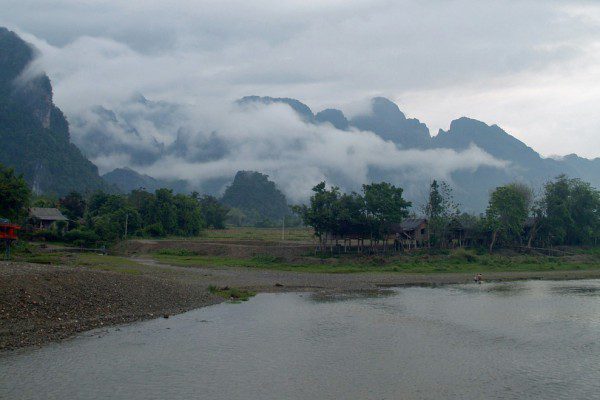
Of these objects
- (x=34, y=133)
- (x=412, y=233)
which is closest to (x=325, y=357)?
(x=412, y=233)

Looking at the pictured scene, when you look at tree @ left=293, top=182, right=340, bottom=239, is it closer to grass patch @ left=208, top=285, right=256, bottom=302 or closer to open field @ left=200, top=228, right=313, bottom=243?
open field @ left=200, top=228, right=313, bottom=243

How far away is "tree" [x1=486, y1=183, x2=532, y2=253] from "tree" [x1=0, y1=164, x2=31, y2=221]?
4873 cm

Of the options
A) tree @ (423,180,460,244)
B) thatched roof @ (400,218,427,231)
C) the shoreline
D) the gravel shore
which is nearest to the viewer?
the gravel shore

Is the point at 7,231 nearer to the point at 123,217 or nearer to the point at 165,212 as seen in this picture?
the point at 123,217

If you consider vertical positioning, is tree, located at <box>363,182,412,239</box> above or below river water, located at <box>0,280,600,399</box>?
above

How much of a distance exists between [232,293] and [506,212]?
4080 cm

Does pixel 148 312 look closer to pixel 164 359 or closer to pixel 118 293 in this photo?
pixel 118 293

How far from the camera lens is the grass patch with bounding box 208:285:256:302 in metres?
33.4

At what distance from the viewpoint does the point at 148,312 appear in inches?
1046

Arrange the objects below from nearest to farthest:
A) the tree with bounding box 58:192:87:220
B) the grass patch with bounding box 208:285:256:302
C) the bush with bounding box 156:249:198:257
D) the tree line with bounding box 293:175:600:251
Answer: the grass patch with bounding box 208:285:256:302
the tree line with bounding box 293:175:600:251
the bush with bounding box 156:249:198:257
the tree with bounding box 58:192:87:220

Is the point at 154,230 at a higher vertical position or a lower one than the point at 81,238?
higher

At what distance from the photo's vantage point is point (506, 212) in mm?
63188

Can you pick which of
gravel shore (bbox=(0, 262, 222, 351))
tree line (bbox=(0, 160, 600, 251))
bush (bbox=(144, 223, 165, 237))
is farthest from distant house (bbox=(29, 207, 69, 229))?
gravel shore (bbox=(0, 262, 222, 351))

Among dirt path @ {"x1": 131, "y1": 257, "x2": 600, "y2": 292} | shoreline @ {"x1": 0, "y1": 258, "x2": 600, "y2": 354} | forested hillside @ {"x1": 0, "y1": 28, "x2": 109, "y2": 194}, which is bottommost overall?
dirt path @ {"x1": 131, "y1": 257, "x2": 600, "y2": 292}
